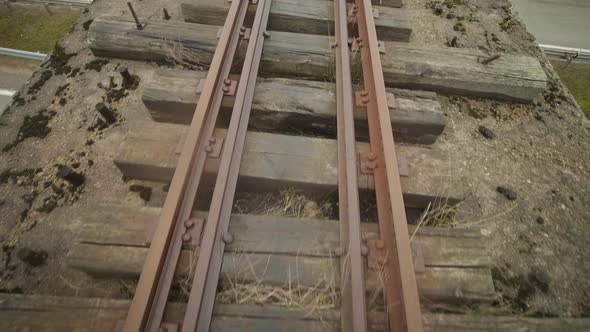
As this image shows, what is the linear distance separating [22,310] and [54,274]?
37 centimetres

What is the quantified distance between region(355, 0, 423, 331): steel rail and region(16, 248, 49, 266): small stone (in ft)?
7.60

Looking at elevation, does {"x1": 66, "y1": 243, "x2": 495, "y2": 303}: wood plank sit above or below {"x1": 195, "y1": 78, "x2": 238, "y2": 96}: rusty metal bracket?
below

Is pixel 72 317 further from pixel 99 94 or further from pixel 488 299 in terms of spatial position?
pixel 488 299

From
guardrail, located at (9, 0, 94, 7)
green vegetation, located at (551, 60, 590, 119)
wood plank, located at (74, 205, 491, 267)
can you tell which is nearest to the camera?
wood plank, located at (74, 205, 491, 267)

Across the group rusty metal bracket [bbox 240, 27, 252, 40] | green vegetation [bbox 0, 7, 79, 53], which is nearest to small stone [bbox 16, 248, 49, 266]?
rusty metal bracket [bbox 240, 27, 252, 40]

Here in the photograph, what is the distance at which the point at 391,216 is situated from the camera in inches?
73.0

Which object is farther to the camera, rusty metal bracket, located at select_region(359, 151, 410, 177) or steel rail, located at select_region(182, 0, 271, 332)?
rusty metal bracket, located at select_region(359, 151, 410, 177)

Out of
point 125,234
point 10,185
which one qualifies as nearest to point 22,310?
point 125,234

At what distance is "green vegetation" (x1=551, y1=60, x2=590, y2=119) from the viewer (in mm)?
5977

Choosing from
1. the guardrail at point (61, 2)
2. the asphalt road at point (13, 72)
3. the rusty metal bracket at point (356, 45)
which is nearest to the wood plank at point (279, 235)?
the rusty metal bracket at point (356, 45)

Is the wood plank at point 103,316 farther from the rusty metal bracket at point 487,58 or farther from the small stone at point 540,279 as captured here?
the rusty metal bracket at point 487,58

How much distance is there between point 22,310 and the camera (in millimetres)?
1720

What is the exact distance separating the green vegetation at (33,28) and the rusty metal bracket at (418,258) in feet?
25.5

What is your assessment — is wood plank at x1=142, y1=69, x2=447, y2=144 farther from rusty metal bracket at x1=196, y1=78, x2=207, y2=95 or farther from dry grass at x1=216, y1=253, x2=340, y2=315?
dry grass at x1=216, y1=253, x2=340, y2=315
